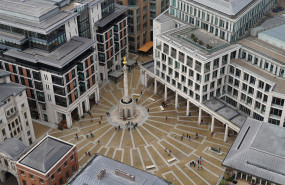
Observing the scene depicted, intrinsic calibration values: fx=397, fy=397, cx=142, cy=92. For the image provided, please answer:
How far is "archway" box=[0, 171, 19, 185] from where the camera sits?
114931mm

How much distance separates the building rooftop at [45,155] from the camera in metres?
102

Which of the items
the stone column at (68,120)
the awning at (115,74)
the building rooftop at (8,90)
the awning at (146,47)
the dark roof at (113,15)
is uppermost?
the dark roof at (113,15)

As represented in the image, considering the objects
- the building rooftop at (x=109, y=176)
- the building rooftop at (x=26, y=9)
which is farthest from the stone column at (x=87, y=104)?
the building rooftop at (x=109, y=176)

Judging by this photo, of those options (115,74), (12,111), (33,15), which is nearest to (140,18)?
(115,74)

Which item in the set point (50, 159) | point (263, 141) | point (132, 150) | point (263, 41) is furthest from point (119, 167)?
point (263, 41)

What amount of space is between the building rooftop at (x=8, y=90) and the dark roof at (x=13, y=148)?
449 inches

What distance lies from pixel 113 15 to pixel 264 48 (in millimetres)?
60269

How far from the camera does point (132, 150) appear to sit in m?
126

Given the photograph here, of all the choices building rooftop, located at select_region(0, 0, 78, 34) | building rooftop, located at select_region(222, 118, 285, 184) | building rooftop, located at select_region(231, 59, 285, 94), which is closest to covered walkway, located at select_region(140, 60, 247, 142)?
building rooftop, located at select_region(222, 118, 285, 184)

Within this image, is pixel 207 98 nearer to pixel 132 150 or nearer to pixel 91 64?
pixel 132 150

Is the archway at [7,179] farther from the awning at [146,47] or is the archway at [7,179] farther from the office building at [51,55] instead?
the awning at [146,47]

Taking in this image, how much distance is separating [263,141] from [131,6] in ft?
300

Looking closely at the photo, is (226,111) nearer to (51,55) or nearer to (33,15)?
(51,55)

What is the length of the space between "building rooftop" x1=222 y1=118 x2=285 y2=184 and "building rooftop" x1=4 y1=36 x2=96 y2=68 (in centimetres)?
5761
